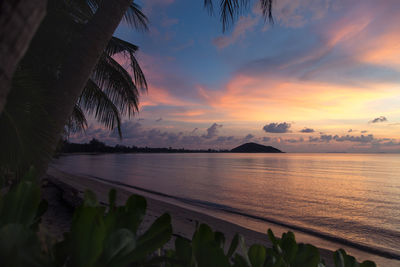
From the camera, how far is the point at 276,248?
751 mm

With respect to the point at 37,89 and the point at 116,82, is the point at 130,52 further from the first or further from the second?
the point at 37,89

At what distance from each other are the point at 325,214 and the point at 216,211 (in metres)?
2.80

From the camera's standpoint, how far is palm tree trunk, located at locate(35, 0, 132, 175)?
2107mm

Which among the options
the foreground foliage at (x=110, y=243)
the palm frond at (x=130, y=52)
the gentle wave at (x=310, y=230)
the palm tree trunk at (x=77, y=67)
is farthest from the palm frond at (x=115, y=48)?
the foreground foliage at (x=110, y=243)

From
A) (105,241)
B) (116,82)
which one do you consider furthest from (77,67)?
(116,82)

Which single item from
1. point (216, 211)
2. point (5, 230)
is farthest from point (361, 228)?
point (5, 230)

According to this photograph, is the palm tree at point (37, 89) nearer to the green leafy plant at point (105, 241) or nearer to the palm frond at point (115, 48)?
the palm frond at point (115, 48)

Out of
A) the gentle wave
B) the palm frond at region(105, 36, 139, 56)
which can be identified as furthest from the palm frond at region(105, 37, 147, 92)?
the gentle wave

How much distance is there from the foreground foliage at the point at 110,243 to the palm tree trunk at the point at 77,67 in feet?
5.21

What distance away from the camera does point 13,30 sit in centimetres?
41

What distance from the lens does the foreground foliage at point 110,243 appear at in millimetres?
407

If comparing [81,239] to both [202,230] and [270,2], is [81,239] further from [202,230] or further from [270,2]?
[270,2]

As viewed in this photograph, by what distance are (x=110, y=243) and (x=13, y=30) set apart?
423 millimetres

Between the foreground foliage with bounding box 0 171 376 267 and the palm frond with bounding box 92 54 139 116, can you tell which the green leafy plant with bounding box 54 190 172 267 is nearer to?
the foreground foliage with bounding box 0 171 376 267
